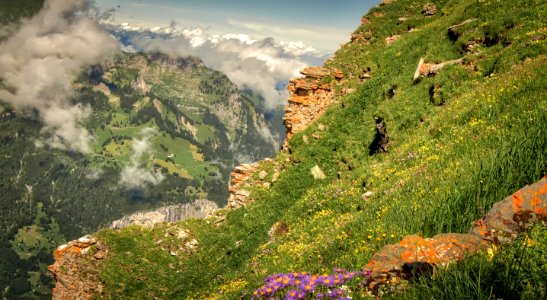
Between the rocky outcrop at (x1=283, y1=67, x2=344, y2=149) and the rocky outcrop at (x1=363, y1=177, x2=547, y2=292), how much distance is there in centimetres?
3116

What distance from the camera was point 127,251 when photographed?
29578mm

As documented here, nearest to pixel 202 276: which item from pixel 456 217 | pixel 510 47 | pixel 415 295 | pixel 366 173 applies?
pixel 366 173

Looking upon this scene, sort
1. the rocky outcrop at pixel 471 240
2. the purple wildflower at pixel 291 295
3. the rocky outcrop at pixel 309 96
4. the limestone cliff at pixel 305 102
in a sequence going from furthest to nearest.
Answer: the rocky outcrop at pixel 309 96 < the limestone cliff at pixel 305 102 < the purple wildflower at pixel 291 295 < the rocky outcrop at pixel 471 240

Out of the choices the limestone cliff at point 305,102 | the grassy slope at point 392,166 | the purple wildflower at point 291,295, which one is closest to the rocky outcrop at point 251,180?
the limestone cliff at point 305,102

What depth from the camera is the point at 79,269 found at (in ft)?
91.5

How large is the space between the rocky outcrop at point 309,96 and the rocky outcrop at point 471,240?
1227 inches

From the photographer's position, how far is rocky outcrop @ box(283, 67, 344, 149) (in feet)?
123

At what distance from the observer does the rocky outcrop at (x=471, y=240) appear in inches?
203

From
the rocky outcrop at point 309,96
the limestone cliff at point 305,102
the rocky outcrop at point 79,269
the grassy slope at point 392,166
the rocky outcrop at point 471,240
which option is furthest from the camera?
the rocky outcrop at point 309,96

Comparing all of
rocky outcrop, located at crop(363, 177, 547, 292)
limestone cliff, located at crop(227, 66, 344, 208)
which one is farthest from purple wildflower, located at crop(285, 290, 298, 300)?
limestone cliff, located at crop(227, 66, 344, 208)

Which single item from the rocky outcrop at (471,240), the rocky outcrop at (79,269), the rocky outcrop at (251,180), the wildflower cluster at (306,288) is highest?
the rocky outcrop at (471,240)

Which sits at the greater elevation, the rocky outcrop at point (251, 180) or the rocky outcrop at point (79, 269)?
the rocky outcrop at point (251, 180)

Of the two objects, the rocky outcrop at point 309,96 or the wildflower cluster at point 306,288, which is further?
the rocky outcrop at point 309,96

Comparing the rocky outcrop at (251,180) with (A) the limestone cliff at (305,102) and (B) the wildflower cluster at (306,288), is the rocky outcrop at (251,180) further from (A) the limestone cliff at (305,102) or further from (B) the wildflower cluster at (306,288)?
(B) the wildflower cluster at (306,288)
